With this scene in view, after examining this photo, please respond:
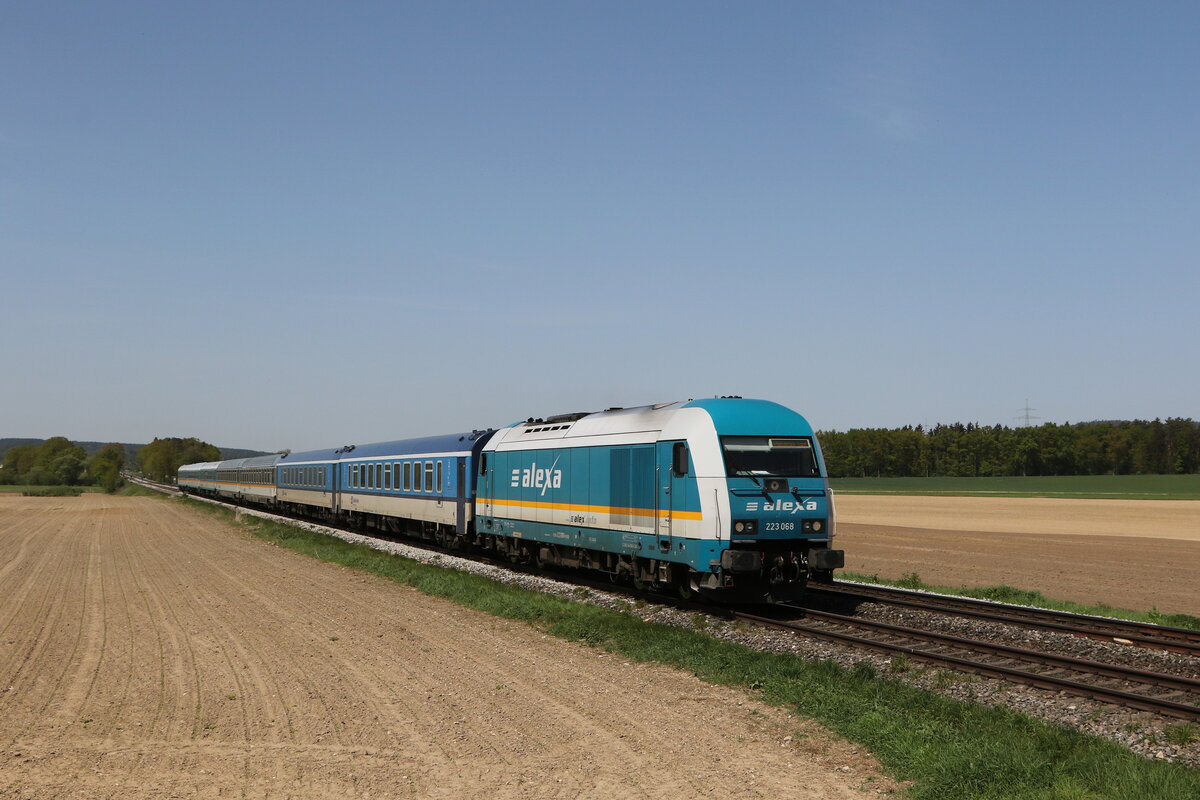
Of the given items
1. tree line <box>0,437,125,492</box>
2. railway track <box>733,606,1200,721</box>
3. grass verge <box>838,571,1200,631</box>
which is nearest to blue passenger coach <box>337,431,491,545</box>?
grass verge <box>838,571,1200,631</box>

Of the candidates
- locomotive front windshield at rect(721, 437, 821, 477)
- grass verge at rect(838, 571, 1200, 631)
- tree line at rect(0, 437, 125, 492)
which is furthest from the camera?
tree line at rect(0, 437, 125, 492)

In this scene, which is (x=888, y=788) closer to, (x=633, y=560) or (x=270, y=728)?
(x=270, y=728)

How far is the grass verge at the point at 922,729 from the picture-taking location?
7953mm

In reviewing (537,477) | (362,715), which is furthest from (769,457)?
(362,715)

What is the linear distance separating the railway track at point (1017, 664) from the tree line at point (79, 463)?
140 meters

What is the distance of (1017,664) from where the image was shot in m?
13.2

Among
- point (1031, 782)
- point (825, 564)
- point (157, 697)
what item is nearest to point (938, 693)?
point (1031, 782)

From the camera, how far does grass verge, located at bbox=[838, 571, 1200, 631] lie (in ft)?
59.7

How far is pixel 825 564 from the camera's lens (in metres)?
16.6

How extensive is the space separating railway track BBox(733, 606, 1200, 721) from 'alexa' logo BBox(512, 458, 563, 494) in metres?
6.56

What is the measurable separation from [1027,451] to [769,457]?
153531 millimetres

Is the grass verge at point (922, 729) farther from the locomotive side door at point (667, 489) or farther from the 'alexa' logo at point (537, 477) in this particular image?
the 'alexa' logo at point (537, 477)

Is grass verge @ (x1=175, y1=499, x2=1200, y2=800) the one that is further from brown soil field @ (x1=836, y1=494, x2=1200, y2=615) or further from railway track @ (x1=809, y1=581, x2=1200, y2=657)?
brown soil field @ (x1=836, y1=494, x2=1200, y2=615)

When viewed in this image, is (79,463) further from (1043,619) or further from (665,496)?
(1043,619)
